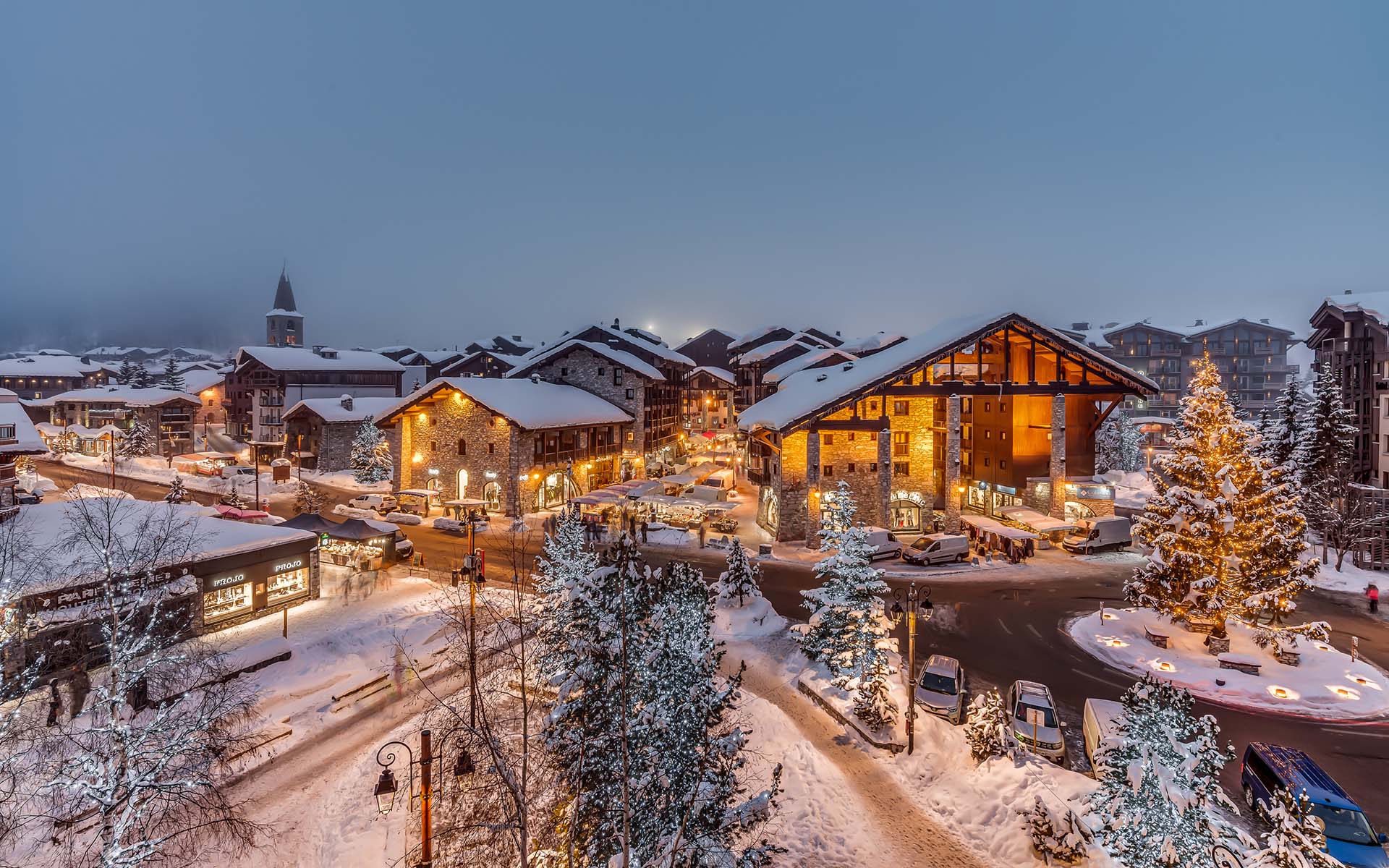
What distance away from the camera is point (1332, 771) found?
14.2 metres

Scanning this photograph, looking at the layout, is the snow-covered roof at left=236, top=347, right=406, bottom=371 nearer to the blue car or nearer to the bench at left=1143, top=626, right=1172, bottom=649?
the bench at left=1143, top=626, right=1172, bottom=649

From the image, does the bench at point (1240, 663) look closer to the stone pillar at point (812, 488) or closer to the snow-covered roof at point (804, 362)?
the stone pillar at point (812, 488)

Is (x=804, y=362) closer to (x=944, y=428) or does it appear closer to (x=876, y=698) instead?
(x=944, y=428)

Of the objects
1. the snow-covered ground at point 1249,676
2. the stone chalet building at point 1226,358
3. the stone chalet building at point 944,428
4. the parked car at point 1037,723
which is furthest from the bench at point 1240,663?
the stone chalet building at point 1226,358

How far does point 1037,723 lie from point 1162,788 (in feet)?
21.4

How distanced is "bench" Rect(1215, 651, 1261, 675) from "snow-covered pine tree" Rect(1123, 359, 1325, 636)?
146 cm

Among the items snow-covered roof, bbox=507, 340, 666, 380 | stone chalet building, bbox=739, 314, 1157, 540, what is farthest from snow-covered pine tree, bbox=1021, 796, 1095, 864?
snow-covered roof, bbox=507, 340, 666, 380

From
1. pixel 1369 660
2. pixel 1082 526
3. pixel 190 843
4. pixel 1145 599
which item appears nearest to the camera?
pixel 190 843

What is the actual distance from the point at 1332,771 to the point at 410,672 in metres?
23.4

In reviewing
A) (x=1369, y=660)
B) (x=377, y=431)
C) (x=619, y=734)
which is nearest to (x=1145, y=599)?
(x=1369, y=660)

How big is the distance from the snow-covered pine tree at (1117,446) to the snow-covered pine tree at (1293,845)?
52.3 meters

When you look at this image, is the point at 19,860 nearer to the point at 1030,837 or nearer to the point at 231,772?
the point at 231,772

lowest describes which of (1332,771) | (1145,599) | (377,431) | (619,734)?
(1332,771)

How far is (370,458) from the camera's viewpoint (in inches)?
2003
